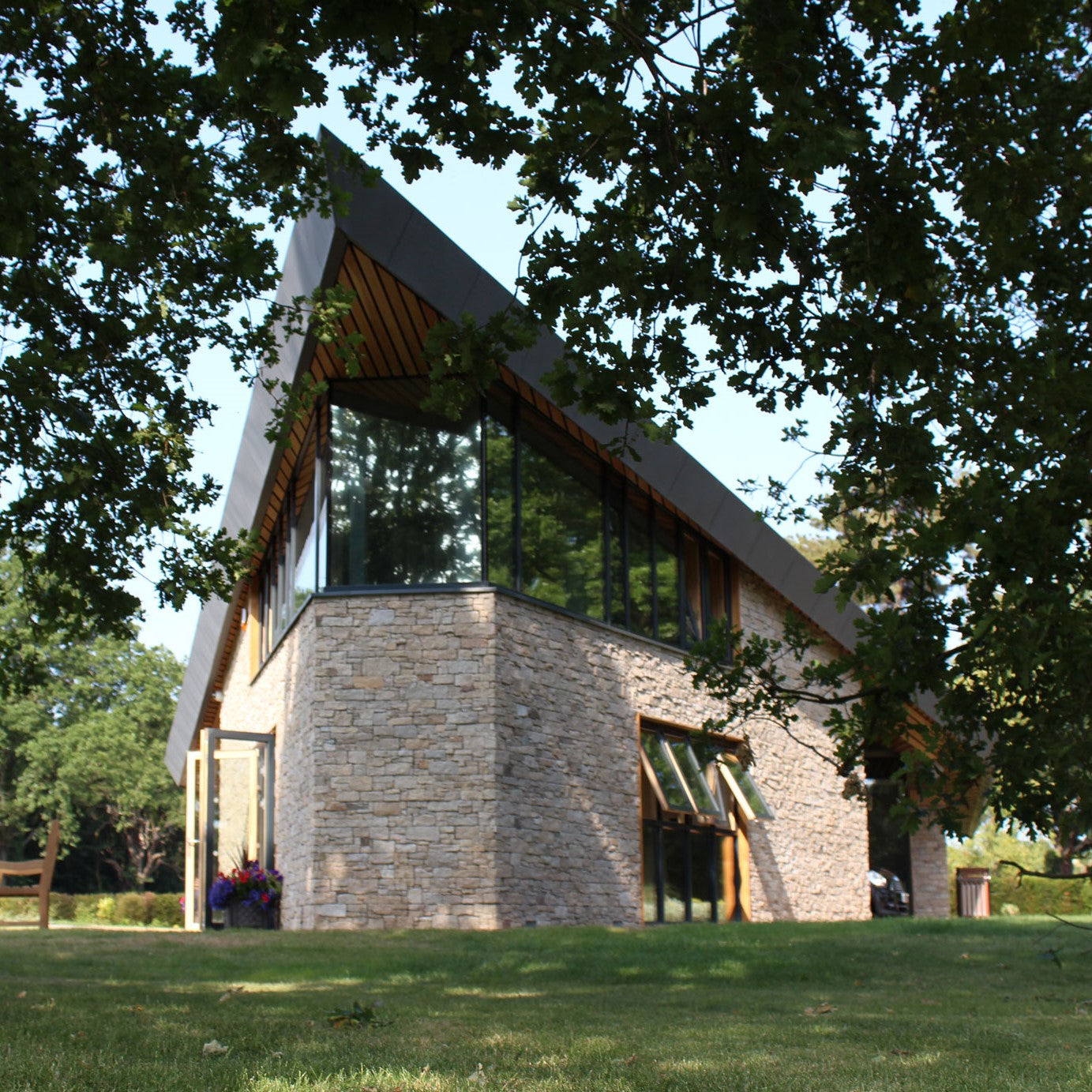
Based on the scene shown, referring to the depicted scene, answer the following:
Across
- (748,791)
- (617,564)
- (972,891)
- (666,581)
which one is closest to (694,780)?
(748,791)

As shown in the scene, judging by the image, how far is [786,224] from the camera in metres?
5.21

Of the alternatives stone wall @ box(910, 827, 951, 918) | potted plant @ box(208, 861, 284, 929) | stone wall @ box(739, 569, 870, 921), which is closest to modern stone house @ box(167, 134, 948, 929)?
potted plant @ box(208, 861, 284, 929)

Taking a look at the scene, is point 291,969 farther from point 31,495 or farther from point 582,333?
point 582,333

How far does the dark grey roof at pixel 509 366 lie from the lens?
41.9 feet

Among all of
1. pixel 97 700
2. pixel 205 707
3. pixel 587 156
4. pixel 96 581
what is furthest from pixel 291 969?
pixel 97 700

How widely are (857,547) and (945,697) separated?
2.82 feet

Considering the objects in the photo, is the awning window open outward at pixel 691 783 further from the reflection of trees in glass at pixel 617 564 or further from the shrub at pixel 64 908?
the shrub at pixel 64 908

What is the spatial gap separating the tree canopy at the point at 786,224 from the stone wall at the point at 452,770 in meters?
7.52

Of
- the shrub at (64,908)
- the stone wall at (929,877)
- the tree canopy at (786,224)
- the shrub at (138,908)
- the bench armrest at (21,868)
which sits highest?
the tree canopy at (786,224)

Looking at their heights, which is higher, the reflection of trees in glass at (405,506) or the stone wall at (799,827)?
the reflection of trees in glass at (405,506)

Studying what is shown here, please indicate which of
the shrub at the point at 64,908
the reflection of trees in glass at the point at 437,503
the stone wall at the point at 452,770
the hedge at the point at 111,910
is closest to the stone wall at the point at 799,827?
the stone wall at the point at 452,770

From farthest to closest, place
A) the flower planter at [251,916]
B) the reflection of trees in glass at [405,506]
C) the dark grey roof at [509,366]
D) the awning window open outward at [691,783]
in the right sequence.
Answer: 1. the awning window open outward at [691,783]
2. the flower planter at [251,916]
3. the reflection of trees in glass at [405,506]
4. the dark grey roof at [509,366]

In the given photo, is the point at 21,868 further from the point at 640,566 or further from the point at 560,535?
the point at 640,566

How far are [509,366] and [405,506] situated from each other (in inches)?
81.1
